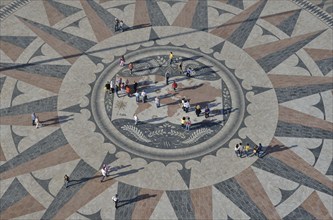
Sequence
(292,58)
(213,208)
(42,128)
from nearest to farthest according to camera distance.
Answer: (213,208) → (42,128) → (292,58)

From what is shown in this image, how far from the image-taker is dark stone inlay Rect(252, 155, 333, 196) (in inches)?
1727

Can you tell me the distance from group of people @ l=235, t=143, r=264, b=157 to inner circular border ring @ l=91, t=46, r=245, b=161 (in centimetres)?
199

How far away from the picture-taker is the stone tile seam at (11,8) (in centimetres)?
6003

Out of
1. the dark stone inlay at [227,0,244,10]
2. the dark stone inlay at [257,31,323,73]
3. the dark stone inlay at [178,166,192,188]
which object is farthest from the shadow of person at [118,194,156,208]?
the dark stone inlay at [227,0,244,10]

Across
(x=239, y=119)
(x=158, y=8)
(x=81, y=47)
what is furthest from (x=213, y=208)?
(x=158, y=8)

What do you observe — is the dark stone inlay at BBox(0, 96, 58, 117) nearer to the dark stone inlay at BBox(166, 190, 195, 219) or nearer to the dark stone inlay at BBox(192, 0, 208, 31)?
the dark stone inlay at BBox(166, 190, 195, 219)

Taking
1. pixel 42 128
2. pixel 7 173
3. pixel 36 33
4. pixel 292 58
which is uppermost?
pixel 36 33

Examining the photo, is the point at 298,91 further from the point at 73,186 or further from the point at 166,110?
the point at 73,186

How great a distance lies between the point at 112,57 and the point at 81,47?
13.8ft

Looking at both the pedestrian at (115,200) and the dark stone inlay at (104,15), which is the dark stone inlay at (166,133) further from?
the dark stone inlay at (104,15)

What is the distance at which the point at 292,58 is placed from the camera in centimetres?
5512

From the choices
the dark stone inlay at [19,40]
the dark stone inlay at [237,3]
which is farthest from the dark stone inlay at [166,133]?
the dark stone inlay at [237,3]

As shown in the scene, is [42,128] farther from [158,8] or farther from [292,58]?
[292,58]

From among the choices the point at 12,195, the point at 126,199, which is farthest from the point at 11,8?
the point at 126,199
